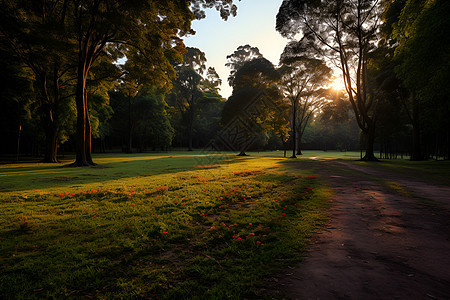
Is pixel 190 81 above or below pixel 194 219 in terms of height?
above

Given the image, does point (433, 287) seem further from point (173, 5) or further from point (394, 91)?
point (394, 91)

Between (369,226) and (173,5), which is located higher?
(173,5)

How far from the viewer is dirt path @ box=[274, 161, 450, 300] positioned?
2064 mm

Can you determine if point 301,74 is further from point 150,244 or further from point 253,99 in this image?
point 150,244

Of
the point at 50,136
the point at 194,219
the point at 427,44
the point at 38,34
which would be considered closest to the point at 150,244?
the point at 194,219

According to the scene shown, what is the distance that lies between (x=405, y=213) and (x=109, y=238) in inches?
263

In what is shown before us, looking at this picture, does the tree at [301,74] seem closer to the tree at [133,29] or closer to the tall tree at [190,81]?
the tree at [133,29]

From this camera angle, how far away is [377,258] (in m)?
2.72

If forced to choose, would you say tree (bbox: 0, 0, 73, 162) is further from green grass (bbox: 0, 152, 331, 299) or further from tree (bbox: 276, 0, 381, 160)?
tree (bbox: 276, 0, 381, 160)

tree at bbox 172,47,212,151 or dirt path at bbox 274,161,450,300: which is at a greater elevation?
tree at bbox 172,47,212,151

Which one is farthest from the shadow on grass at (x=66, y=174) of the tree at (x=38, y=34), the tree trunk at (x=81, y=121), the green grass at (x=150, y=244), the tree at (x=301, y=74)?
the tree at (x=301, y=74)

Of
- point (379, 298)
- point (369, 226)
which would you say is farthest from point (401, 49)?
point (379, 298)

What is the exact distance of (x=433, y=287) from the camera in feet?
6.90

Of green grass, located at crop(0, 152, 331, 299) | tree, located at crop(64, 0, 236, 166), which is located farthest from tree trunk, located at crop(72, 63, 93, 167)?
green grass, located at crop(0, 152, 331, 299)
